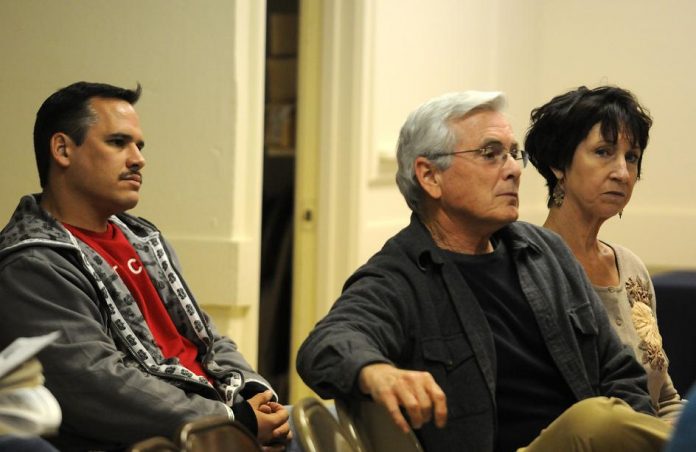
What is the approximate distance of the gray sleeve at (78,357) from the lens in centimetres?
237

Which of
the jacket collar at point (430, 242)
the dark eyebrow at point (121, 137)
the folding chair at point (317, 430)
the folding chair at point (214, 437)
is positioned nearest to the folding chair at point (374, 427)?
the folding chair at point (317, 430)

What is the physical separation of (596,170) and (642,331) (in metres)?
0.42

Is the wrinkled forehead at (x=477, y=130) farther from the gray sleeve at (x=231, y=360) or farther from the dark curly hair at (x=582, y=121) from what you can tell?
the gray sleeve at (x=231, y=360)

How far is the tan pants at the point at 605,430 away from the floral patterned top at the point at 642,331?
1014 millimetres

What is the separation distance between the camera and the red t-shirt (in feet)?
8.59

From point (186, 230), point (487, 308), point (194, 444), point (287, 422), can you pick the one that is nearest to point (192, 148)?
point (186, 230)

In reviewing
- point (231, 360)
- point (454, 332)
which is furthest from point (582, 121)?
point (231, 360)

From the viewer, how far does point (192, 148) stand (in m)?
3.94

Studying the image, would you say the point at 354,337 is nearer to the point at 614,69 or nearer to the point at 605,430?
the point at 605,430

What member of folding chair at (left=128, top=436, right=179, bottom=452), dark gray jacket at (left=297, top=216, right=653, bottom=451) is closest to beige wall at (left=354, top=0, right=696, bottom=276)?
dark gray jacket at (left=297, top=216, right=653, bottom=451)

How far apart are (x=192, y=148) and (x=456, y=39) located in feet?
6.66

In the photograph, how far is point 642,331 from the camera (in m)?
2.82

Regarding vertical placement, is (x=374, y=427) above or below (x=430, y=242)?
below

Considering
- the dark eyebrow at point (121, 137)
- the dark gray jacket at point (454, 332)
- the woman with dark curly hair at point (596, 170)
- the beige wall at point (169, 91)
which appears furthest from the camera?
the beige wall at point (169, 91)
